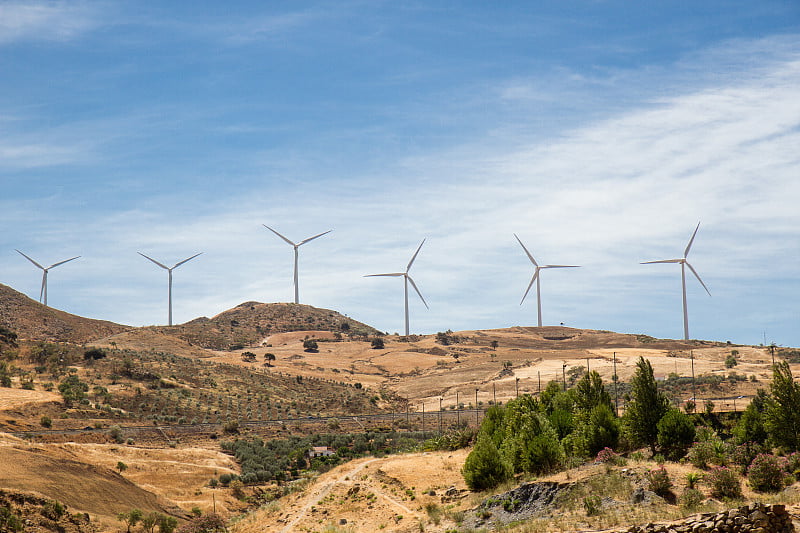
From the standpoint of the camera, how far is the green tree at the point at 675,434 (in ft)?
137

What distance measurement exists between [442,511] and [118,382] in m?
69.4

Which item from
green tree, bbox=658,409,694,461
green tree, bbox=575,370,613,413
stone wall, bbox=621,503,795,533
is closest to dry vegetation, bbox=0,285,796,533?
green tree, bbox=658,409,694,461

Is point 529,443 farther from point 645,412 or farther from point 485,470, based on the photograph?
point 645,412

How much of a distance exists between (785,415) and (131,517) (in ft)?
122

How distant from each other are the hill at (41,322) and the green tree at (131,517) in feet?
346

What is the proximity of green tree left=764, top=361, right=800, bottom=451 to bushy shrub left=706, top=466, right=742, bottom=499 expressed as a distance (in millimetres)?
5839

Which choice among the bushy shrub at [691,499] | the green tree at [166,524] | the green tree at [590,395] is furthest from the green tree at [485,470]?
the green tree at [166,524]

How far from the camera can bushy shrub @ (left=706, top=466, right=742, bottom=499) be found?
34.0 m

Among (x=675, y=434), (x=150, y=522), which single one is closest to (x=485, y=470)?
(x=675, y=434)

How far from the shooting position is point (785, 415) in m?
39.6

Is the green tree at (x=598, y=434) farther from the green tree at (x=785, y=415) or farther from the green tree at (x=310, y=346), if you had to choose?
the green tree at (x=310, y=346)

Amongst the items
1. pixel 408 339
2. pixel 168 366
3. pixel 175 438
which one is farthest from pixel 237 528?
pixel 408 339

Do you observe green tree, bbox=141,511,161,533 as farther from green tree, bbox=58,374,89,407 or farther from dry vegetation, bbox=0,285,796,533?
green tree, bbox=58,374,89,407

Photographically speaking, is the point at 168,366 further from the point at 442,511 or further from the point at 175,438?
the point at 442,511
